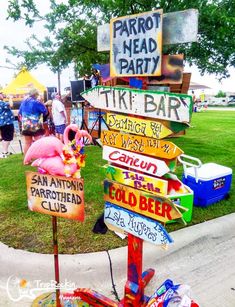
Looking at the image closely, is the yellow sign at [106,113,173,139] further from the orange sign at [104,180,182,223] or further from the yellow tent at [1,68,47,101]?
the yellow tent at [1,68,47,101]

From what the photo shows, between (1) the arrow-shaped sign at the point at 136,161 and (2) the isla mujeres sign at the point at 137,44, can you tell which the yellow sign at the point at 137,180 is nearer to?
(1) the arrow-shaped sign at the point at 136,161

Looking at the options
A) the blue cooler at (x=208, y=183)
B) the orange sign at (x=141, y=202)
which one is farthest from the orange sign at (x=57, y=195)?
the blue cooler at (x=208, y=183)

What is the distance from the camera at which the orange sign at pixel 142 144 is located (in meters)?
2.03

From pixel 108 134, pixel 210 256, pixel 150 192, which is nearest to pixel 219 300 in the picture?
pixel 210 256

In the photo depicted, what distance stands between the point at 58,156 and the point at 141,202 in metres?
0.72

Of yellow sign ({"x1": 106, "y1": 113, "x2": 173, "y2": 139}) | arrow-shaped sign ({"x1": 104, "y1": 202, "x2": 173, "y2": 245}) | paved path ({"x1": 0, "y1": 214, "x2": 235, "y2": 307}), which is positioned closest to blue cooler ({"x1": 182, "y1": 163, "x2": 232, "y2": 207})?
paved path ({"x1": 0, "y1": 214, "x2": 235, "y2": 307})

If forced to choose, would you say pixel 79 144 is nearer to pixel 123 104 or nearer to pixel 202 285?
pixel 123 104

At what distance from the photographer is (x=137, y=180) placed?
2.21 meters

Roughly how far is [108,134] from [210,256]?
6.11ft

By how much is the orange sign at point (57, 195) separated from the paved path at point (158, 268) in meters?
0.94

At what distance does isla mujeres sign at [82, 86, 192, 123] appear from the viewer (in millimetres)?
1922

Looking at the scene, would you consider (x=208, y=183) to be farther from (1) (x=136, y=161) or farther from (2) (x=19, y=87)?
(2) (x=19, y=87)

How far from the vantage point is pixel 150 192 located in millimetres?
2154

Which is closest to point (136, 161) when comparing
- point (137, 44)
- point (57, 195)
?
point (57, 195)
